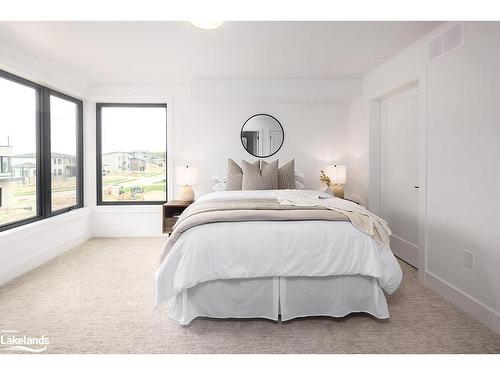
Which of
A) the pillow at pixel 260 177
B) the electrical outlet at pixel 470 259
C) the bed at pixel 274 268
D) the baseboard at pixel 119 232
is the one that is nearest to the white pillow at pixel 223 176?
the pillow at pixel 260 177

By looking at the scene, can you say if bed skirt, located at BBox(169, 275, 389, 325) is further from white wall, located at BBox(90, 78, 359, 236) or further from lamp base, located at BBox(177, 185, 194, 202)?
white wall, located at BBox(90, 78, 359, 236)

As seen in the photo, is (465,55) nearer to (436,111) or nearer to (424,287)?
(436,111)

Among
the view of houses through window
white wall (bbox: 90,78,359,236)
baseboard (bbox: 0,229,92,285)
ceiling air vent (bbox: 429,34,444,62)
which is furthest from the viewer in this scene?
white wall (bbox: 90,78,359,236)

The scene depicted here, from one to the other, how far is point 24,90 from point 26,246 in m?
1.75

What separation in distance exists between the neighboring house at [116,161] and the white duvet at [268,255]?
3.39 meters

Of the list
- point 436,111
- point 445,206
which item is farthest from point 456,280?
point 436,111

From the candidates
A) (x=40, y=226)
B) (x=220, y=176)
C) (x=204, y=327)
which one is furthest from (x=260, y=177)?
(x=40, y=226)

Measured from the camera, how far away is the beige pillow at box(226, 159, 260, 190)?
453cm

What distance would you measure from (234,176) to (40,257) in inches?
98.6

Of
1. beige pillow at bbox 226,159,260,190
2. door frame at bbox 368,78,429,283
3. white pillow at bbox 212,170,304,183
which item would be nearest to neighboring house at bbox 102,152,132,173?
white pillow at bbox 212,170,304,183

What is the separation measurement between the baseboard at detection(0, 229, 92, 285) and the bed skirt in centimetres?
203

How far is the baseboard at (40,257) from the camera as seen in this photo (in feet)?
10.8

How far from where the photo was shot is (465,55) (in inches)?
103
